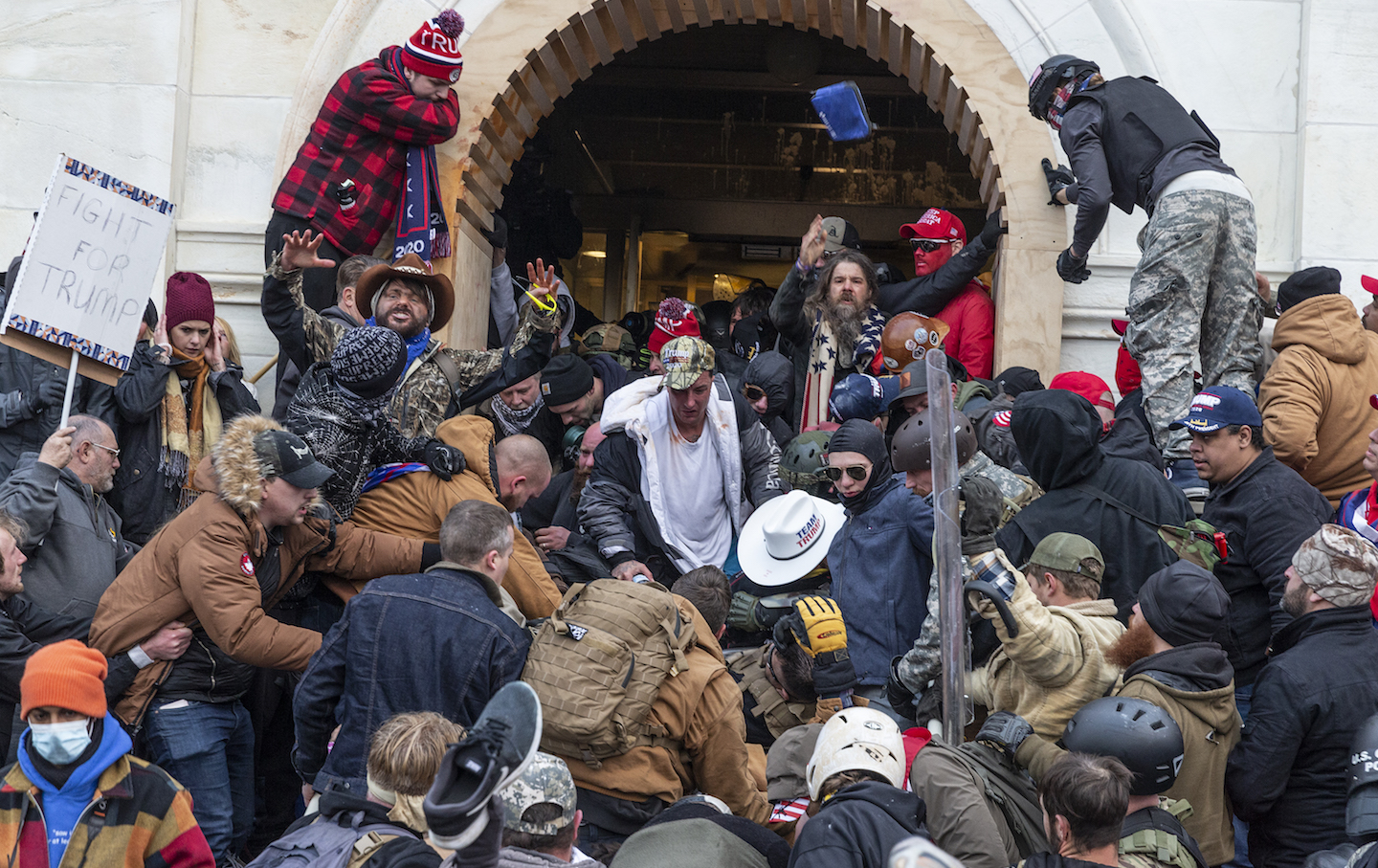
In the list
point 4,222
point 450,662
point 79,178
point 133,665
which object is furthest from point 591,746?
point 4,222

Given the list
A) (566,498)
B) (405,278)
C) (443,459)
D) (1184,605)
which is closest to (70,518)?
(443,459)

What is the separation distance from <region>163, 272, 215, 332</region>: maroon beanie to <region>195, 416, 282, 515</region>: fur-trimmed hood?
58.1 inches

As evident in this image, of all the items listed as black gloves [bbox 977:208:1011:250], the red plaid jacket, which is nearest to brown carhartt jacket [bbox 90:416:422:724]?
the red plaid jacket

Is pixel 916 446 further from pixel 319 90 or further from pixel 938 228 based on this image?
pixel 319 90

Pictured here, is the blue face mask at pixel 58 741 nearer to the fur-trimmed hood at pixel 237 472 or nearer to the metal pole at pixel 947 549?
the fur-trimmed hood at pixel 237 472

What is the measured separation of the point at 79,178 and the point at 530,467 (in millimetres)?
2113

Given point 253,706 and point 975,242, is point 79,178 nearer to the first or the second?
point 253,706

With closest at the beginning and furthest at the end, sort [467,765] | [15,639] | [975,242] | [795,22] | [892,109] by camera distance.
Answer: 1. [467,765]
2. [15,639]
3. [975,242]
4. [795,22]
5. [892,109]

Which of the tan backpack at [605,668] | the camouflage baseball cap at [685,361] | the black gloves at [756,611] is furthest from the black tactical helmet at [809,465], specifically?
the tan backpack at [605,668]

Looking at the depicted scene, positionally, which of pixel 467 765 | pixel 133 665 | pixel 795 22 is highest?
pixel 795 22

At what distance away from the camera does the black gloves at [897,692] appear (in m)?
4.48

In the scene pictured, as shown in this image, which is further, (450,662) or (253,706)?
(253,706)

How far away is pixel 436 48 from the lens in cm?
699

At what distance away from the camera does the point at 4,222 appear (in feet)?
24.5
